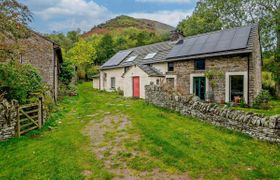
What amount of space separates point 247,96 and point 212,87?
262 centimetres

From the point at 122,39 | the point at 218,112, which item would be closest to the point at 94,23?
the point at 122,39

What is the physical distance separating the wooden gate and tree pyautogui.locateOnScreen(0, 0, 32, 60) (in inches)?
93.2

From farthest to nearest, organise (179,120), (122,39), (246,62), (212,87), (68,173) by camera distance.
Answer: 1. (122,39)
2. (212,87)
3. (246,62)
4. (179,120)
5. (68,173)

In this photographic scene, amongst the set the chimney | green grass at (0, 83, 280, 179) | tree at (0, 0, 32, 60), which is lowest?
green grass at (0, 83, 280, 179)

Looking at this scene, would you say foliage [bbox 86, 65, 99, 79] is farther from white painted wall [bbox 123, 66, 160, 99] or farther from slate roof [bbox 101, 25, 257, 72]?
white painted wall [bbox 123, 66, 160, 99]

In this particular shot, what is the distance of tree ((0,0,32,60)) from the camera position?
7.79m

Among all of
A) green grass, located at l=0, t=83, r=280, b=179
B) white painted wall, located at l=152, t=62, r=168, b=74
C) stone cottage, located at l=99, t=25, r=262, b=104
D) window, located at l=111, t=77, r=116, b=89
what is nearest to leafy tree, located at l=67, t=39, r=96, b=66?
window, located at l=111, t=77, r=116, b=89

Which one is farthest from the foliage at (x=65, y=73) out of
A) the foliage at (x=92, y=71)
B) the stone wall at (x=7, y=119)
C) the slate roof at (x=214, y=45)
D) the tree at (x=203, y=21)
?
the foliage at (x=92, y=71)

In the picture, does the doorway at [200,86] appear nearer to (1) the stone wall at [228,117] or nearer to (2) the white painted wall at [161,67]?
(2) the white painted wall at [161,67]

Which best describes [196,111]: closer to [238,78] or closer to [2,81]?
[238,78]

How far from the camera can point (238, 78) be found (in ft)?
52.1

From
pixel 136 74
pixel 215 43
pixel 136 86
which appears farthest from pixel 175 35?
pixel 136 86

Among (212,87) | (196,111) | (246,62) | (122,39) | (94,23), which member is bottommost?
(196,111)

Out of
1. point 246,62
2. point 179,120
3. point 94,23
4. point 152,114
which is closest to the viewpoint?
point 179,120
